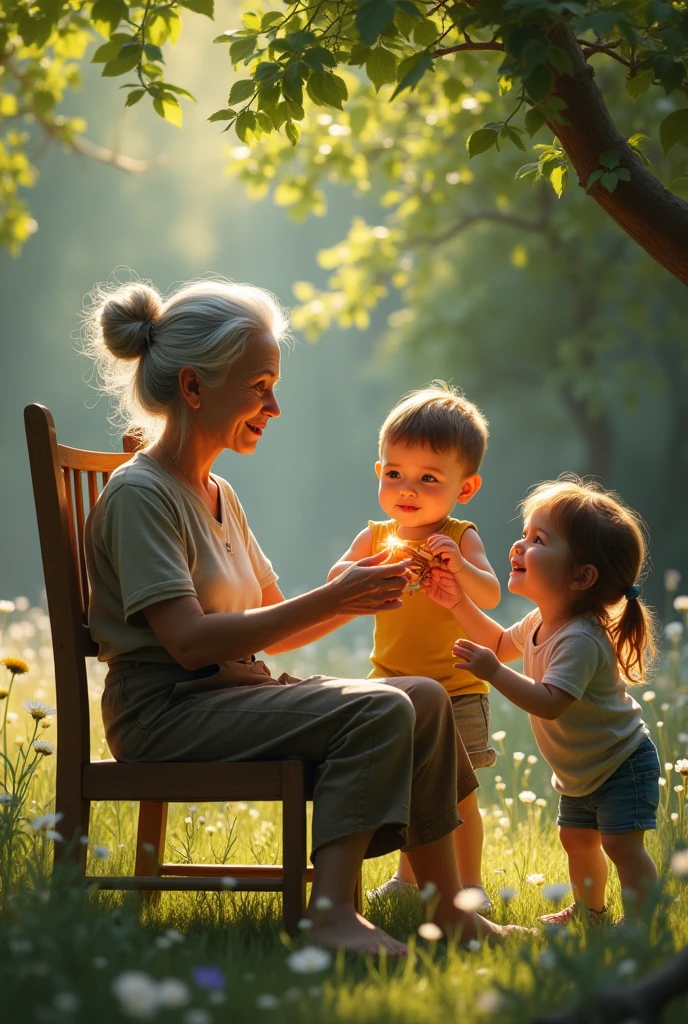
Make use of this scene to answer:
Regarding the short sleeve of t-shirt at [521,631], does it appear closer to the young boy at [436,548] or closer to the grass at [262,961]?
the young boy at [436,548]

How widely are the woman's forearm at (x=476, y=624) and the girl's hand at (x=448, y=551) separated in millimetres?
37

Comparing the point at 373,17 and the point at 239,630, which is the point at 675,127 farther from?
the point at 239,630

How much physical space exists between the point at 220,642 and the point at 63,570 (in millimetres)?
495

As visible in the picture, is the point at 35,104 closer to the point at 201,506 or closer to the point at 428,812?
the point at 201,506

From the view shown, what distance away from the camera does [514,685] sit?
289 cm

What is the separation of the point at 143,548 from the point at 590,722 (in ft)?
4.56

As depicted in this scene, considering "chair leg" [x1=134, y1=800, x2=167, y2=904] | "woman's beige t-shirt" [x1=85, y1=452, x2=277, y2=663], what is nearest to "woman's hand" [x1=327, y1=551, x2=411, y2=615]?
"woman's beige t-shirt" [x1=85, y1=452, x2=277, y2=663]

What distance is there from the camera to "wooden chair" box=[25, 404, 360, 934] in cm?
265

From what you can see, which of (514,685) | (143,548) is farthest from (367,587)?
(143,548)

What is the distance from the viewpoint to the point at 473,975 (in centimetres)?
223

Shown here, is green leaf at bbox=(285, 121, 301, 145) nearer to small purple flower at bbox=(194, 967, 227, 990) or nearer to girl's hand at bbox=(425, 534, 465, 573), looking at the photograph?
girl's hand at bbox=(425, 534, 465, 573)

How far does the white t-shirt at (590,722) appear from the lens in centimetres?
312

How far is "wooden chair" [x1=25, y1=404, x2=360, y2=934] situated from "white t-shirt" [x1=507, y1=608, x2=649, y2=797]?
829 millimetres

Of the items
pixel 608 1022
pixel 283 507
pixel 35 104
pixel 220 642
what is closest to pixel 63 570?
pixel 220 642
